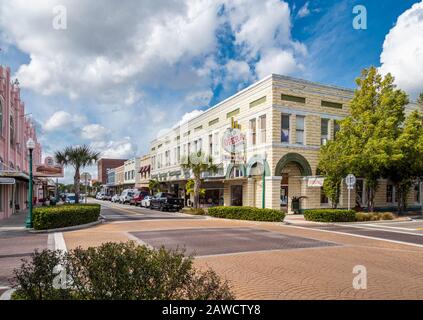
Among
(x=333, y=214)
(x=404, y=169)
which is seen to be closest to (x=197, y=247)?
(x=333, y=214)

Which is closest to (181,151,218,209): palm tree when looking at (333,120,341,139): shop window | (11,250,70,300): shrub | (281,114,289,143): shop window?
(281,114,289,143): shop window

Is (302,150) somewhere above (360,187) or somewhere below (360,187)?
above

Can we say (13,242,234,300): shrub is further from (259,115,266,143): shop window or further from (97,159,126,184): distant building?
(97,159,126,184): distant building

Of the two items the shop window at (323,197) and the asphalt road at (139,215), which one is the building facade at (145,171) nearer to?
the asphalt road at (139,215)

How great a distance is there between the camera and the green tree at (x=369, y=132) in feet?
78.0

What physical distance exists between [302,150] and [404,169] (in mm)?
7737

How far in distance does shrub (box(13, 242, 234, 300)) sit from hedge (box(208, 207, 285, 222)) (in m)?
17.2

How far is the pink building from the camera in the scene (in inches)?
895

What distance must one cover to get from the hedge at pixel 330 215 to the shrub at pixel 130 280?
18.8m

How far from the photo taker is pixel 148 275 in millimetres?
4246

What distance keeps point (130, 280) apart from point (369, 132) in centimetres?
2502

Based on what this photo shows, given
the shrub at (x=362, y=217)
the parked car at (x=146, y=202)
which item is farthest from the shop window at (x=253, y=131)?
the parked car at (x=146, y=202)
